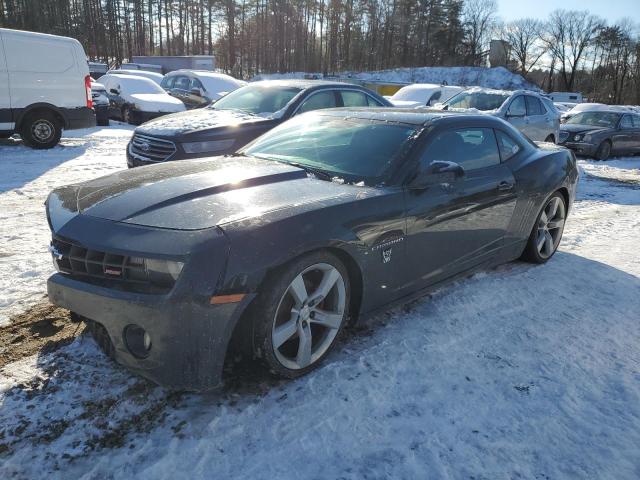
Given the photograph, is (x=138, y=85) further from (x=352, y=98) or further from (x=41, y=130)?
(x=352, y=98)

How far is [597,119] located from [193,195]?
1519cm

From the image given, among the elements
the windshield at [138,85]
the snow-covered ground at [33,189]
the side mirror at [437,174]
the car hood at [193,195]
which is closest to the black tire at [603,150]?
the snow-covered ground at [33,189]

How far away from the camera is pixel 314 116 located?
4.17 meters

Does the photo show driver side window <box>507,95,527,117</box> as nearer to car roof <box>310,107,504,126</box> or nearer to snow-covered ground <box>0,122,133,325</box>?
car roof <box>310,107,504,126</box>

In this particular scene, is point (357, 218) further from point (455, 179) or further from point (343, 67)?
point (343, 67)

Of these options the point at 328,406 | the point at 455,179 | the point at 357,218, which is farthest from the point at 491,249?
the point at 328,406

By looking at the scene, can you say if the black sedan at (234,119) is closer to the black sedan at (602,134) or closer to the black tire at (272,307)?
the black tire at (272,307)

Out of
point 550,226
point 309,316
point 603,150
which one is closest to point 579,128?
point 603,150

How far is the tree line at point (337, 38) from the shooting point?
53.5 m

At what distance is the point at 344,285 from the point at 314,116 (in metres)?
1.93

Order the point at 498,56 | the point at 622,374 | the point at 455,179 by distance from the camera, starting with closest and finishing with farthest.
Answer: the point at 622,374 → the point at 455,179 → the point at 498,56

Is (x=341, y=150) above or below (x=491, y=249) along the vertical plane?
above

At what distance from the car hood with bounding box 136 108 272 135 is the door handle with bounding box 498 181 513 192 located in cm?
380

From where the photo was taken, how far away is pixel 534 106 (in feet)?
37.3
